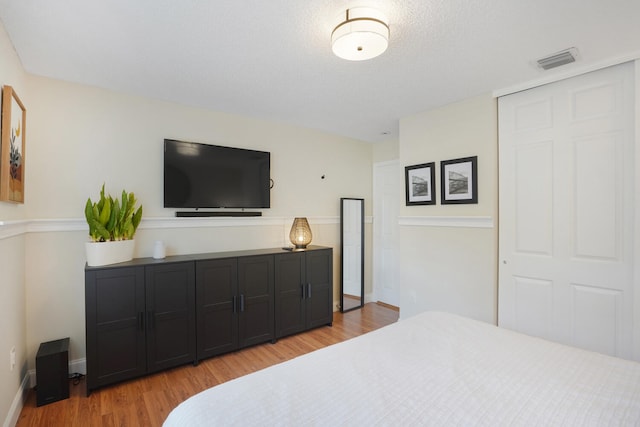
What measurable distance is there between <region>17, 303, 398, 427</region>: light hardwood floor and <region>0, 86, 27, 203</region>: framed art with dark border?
1.42 m

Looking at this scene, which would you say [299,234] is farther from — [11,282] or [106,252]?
[11,282]

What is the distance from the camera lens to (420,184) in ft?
10.8

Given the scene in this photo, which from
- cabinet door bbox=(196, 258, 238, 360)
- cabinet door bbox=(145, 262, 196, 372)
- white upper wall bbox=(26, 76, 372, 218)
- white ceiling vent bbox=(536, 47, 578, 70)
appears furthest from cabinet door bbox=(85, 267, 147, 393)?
white ceiling vent bbox=(536, 47, 578, 70)

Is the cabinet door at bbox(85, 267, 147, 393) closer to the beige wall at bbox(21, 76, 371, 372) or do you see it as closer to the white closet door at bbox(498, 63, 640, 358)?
the beige wall at bbox(21, 76, 371, 372)

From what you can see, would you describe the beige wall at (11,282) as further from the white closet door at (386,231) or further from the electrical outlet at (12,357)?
the white closet door at (386,231)

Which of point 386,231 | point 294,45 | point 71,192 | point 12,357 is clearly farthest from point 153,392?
point 386,231

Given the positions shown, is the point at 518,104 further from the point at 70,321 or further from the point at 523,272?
the point at 70,321

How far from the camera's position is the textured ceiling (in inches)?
63.2

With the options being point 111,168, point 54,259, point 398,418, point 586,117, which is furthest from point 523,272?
point 54,259

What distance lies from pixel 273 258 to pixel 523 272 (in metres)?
2.28

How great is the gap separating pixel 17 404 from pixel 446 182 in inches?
148

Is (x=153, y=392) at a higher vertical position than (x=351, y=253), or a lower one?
lower

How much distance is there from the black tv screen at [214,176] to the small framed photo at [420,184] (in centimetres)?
158

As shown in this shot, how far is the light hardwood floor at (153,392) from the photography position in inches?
77.4
